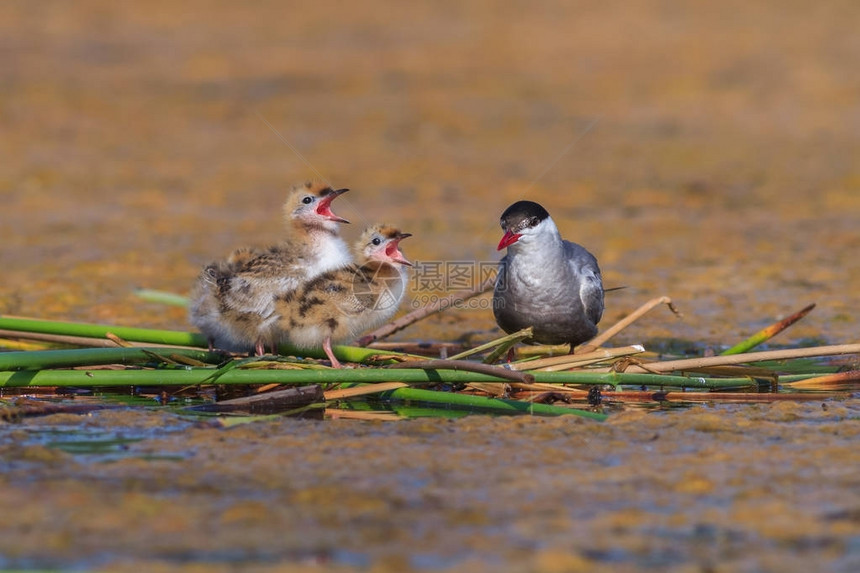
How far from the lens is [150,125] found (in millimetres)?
14453

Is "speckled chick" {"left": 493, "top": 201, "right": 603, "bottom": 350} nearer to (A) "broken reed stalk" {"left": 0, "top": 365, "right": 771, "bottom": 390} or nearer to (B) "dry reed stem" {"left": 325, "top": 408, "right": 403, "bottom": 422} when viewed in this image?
(A) "broken reed stalk" {"left": 0, "top": 365, "right": 771, "bottom": 390}

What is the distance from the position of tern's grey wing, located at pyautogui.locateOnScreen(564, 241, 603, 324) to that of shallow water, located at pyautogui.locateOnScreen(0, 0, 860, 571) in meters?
1.00

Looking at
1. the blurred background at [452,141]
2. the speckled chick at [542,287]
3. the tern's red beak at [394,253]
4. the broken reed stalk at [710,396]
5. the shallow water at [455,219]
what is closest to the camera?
the shallow water at [455,219]

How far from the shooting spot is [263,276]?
5.85 meters

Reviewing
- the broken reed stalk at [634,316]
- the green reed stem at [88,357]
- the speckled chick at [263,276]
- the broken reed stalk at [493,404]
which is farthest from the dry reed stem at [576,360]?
the green reed stem at [88,357]

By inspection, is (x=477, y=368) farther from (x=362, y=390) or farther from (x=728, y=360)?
(x=728, y=360)

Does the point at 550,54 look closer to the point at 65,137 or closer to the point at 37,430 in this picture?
the point at 65,137

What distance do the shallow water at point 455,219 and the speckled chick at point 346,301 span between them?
0.82 m

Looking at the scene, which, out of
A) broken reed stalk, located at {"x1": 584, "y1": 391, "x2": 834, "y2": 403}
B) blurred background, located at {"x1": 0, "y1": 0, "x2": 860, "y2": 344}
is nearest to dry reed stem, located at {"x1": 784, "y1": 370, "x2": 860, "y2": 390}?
broken reed stalk, located at {"x1": 584, "y1": 391, "x2": 834, "y2": 403}

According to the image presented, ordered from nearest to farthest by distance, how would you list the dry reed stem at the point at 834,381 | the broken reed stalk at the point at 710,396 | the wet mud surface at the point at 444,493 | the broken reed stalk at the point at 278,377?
the wet mud surface at the point at 444,493 < the broken reed stalk at the point at 278,377 < the broken reed stalk at the point at 710,396 < the dry reed stem at the point at 834,381

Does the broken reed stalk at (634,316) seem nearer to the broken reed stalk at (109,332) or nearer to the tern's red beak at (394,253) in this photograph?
the tern's red beak at (394,253)

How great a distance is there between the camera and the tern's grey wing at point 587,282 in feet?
20.2

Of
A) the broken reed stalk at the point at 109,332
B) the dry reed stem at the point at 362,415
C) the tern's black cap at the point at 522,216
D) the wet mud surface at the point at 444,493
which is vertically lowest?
the wet mud surface at the point at 444,493

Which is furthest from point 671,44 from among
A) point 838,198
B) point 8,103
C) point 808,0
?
point 8,103
